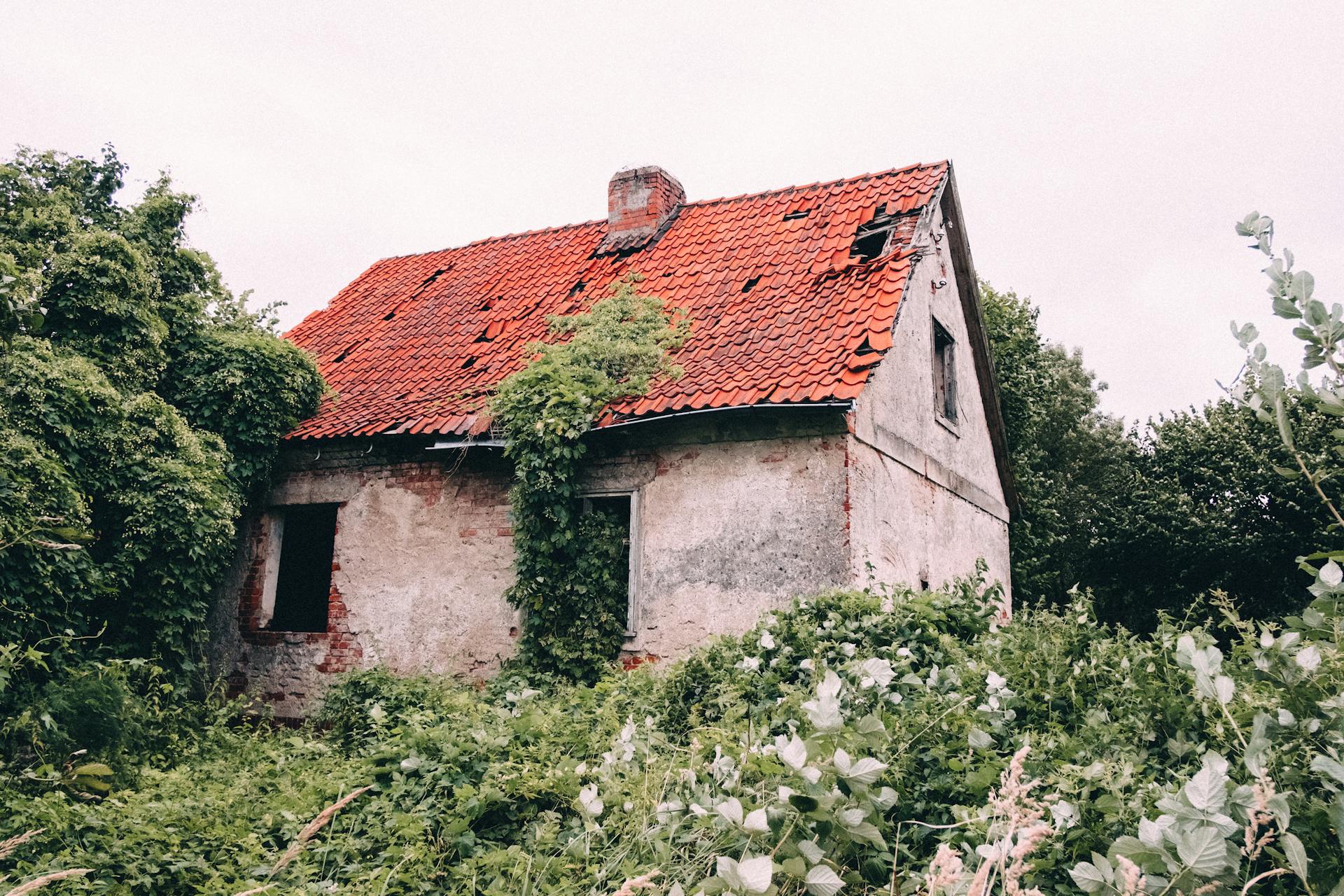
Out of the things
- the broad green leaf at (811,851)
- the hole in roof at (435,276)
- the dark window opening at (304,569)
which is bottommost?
the broad green leaf at (811,851)

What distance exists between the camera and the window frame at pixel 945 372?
11594mm

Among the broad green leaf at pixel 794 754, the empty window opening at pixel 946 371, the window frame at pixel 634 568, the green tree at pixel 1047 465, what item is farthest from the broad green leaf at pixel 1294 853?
the green tree at pixel 1047 465

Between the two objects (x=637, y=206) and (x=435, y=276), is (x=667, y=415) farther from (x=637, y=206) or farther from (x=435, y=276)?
(x=435, y=276)

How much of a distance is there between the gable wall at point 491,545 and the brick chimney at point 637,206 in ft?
14.2

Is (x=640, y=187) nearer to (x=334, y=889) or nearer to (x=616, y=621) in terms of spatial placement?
(x=616, y=621)

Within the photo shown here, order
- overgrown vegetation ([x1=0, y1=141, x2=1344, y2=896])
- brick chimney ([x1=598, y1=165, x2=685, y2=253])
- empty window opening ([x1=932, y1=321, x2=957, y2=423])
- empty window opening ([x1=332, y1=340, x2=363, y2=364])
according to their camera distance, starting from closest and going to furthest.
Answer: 1. overgrown vegetation ([x1=0, y1=141, x2=1344, y2=896])
2. empty window opening ([x1=932, y1=321, x2=957, y2=423])
3. brick chimney ([x1=598, y1=165, x2=685, y2=253])
4. empty window opening ([x1=332, y1=340, x2=363, y2=364])

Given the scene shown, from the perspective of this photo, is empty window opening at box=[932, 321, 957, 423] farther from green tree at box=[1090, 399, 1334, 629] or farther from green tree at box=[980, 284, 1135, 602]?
green tree at box=[1090, 399, 1334, 629]

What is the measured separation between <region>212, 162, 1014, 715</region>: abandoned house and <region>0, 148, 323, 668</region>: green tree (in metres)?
0.92

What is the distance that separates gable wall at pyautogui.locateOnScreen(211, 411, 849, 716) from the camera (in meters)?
8.53

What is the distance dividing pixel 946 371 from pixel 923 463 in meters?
2.16

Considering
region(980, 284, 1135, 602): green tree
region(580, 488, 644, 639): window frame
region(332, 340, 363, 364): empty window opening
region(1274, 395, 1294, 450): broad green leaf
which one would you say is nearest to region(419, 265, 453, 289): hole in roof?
region(332, 340, 363, 364): empty window opening

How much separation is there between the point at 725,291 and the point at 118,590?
704cm

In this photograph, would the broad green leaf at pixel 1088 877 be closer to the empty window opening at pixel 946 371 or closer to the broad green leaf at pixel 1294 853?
the broad green leaf at pixel 1294 853

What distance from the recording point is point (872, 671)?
3.60 meters
